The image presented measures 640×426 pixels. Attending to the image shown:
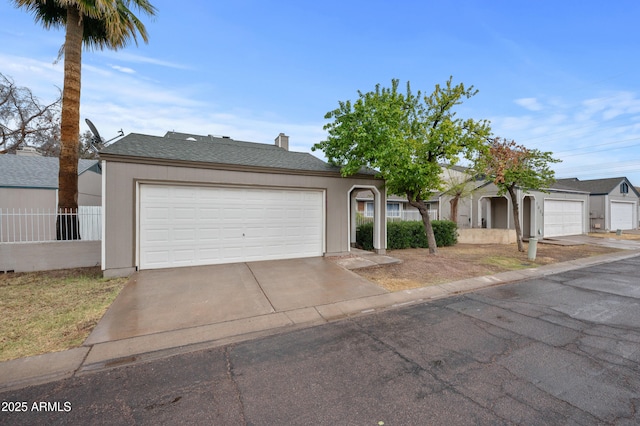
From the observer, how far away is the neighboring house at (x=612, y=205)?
74.4 ft

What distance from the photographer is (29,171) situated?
14.3 m

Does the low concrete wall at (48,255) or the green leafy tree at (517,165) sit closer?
the low concrete wall at (48,255)

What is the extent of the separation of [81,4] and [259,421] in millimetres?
11869

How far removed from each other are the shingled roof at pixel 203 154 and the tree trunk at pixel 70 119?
1.57 metres

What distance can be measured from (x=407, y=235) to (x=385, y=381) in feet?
34.7

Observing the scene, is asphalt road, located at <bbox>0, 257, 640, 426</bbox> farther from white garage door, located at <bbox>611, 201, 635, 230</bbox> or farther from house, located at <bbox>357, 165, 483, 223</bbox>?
white garage door, located at <bbox>611, 201, 635, 230</bbox>

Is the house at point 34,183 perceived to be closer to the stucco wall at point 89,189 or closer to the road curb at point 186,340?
the stucco wall at point 89,189

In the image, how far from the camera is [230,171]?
332 inches

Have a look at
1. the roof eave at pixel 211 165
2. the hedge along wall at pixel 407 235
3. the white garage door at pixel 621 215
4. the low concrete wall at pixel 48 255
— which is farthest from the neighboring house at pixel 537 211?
the low concrete wall at pixel 48 255

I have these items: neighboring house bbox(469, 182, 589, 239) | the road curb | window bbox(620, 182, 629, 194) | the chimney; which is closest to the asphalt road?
the road curb

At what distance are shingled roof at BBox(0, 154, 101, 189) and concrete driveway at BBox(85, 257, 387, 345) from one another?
1146cm

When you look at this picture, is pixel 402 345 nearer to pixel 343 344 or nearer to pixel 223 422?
pixel 343 344

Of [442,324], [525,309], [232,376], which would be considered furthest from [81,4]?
[525,309]

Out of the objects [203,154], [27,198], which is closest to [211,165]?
[203,154]
